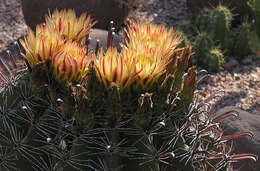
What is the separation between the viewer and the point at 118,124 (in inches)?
38.8

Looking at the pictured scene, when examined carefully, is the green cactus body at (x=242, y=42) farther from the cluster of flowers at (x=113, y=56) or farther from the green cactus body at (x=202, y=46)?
the cluster of flowers at (x=113, y=56)

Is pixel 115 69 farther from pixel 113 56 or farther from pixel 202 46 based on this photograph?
pixel 202 46

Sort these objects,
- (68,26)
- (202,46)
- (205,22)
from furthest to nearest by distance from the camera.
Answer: (205,22) → (202,46) → (68,26)

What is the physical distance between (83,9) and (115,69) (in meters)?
2.47

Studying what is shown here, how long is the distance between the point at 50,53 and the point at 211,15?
249 centimetres

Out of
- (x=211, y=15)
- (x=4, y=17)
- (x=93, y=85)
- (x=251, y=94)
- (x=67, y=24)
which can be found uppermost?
(x=67, y=24)

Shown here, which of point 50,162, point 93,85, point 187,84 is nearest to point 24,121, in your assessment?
point 50,162

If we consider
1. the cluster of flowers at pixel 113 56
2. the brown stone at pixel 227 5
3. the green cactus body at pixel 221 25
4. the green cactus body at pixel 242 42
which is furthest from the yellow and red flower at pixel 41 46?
the brown stone at pixel 227 5

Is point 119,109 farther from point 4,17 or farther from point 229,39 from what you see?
point 4,17

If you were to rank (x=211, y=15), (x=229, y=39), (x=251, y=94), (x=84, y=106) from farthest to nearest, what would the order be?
1. (x=229, y=39)
2. (x=211, y=15)
3. (x=251, y=94)
4. (x=84, y=106)

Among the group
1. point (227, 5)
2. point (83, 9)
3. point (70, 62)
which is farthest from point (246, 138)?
point (227, 5)

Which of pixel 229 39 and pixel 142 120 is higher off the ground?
pixel 142 120

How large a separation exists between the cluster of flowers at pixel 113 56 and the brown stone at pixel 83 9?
221 cm

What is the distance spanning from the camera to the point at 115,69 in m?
0.91
